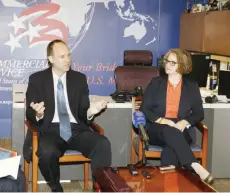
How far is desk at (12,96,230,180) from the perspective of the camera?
3.88 m

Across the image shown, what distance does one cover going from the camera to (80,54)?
19.7 feet

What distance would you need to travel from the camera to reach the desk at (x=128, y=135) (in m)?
3.88

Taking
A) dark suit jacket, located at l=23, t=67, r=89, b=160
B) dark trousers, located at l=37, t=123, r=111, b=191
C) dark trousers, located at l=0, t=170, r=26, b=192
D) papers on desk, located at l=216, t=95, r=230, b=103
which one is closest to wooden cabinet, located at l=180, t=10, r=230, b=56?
papers on desk, located at l=216, t=95, r=230, b=103

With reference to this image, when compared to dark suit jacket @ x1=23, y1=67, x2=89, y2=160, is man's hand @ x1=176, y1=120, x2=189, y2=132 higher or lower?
lower

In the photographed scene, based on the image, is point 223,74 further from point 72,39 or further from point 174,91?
point 72,39

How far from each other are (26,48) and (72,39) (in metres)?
0.62

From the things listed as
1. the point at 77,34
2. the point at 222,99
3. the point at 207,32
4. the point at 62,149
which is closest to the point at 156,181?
the point at 62,149

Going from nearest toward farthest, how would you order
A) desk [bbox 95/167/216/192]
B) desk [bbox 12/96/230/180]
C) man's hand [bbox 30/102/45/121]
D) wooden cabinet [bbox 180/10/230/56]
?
desk [bbox 95/167/216/192] < man's hand [bbox 30/102/45/121] < desk [bbox 12/96/230/180] < wooden cabinet [bbox 180/10/230/56]

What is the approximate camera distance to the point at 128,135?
393cm

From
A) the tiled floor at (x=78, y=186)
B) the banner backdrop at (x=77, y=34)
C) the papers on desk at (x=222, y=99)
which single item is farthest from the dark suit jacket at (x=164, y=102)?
the banner backdrop at (x=77, y=34)

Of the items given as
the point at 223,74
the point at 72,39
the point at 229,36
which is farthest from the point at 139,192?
the point at 72,39

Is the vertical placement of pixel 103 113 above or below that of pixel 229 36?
below

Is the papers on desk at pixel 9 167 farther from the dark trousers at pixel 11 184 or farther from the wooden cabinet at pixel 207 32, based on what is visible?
the wooden cabinet at pixel 207 32

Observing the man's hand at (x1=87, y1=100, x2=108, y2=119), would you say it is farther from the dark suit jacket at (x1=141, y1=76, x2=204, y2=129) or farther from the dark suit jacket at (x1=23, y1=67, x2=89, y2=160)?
the dark suit jacket at (x1=141, y1=76, x2=204, y2=129)
